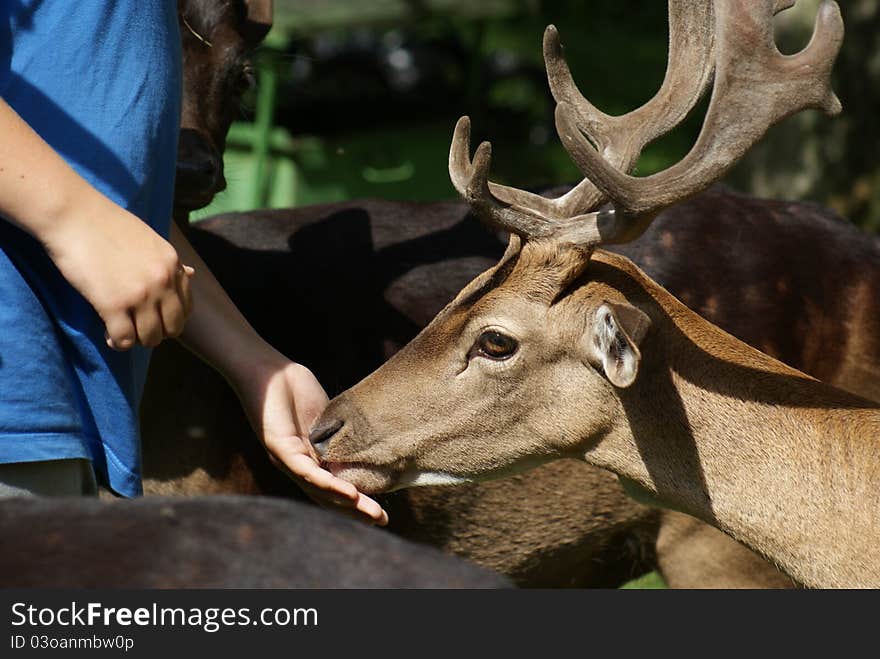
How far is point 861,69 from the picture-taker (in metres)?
9.98

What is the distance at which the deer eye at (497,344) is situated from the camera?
3.58 meters

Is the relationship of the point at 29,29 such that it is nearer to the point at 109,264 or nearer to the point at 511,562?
the point at 109,264

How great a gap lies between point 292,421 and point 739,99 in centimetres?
138

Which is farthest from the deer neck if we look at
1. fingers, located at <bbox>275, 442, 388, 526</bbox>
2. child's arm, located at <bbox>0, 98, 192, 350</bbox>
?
child's arm, located at <bbox>0, 98, 192, 350</bbox>

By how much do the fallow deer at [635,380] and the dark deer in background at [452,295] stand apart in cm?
69

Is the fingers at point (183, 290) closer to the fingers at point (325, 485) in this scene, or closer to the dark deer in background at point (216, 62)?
the fingers at point (325, 485)

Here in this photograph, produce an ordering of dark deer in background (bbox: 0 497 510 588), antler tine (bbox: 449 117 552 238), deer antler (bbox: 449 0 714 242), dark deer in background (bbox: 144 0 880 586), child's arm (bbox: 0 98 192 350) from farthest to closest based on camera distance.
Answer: dark deer in background (bbox: 144 0 880 586)
deer antler (bbox: 449 0 714 242)
antler tine (bbox: 449 117 552 238)
child's arm (bbox: 0 98 192 350)
dark deer in background (bbox: 0 497 510 588)

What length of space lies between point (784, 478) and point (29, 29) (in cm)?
212

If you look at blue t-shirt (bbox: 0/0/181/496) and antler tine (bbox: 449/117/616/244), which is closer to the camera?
blue t-shirt (bbox: 0/0/181/496)

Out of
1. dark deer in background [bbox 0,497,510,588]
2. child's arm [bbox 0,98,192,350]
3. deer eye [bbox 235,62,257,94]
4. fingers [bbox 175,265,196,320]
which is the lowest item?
deer eye [bbox 235,62,257,94]

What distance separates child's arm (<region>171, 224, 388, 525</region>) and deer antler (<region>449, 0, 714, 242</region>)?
2.26ft

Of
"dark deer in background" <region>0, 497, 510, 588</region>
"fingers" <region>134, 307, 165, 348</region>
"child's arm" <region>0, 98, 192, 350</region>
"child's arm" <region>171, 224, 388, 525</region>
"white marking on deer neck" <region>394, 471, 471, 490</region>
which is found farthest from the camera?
"white marking on deer neck" <region>394, 471, 471, 490</region>

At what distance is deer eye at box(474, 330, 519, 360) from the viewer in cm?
358

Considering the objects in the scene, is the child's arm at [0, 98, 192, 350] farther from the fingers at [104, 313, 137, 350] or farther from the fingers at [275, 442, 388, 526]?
the fingers at [275, 442, 388, 526]
